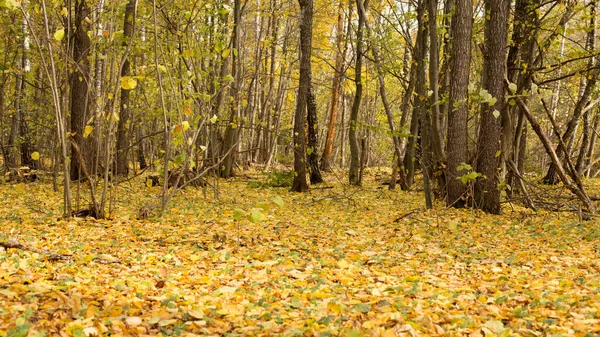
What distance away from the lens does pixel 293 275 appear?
3.88 metres

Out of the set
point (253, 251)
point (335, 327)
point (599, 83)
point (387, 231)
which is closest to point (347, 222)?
point (387, 231)

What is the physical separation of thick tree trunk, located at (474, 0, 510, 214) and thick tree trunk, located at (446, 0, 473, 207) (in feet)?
0.88

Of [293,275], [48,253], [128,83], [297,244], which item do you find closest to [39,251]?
[48,253]

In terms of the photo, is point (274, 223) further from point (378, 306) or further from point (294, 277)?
point (378, 306)

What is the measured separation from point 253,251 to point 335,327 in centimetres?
206

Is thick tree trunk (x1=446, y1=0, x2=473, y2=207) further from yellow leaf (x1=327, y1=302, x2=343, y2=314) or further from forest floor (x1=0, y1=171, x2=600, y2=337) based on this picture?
yellow leaf (x1=327, y1=302, x2=343, y2=314)

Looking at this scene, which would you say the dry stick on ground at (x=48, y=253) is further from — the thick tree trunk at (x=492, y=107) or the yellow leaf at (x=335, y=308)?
the thick tree trunk at (x=492, y=107)

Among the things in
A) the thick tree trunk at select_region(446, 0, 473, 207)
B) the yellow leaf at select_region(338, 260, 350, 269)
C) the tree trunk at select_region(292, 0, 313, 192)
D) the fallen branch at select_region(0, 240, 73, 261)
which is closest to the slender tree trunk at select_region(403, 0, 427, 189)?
the thick tree trunk at select_region(446, 0, 473, 207)

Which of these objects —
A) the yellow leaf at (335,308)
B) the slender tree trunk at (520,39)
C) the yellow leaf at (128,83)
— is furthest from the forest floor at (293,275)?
the slender tree trunk at (520,39)

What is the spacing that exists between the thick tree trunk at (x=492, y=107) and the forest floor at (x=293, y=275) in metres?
0.55

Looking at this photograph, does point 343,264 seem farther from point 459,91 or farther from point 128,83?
point 459,91

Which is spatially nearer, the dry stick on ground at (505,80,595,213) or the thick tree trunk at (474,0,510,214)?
the dry stick on ground at (505,80,595,213)

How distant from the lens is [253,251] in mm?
4652

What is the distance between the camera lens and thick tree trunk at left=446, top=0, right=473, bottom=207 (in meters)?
7.48
